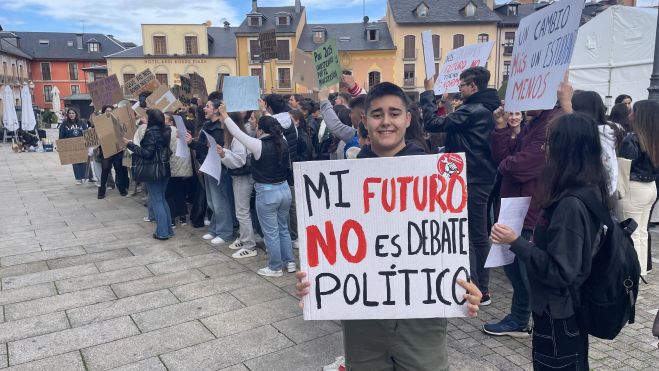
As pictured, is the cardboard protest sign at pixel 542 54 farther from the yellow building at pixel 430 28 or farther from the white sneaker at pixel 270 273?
the yellow building at pixel 430 28

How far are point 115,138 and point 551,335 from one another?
A: 8389mm

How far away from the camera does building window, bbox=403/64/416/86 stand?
4631 centimetres

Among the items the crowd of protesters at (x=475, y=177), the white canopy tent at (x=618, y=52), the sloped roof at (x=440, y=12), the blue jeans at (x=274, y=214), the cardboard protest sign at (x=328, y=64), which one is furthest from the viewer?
the sloped roof at (x=440, y=12)

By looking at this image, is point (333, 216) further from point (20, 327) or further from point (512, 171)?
point (20, 327)

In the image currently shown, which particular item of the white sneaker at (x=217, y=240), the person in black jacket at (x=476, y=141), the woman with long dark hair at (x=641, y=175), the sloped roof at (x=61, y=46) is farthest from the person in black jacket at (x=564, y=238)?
the sloped roof at (x=61, y=46)

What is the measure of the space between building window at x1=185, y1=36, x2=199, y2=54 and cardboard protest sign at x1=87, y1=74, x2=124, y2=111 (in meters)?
40.0

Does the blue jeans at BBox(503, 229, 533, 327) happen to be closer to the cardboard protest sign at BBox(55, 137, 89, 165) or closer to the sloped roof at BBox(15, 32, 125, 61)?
the cardboard protest sign at BBox(55, 137, 89, 165)

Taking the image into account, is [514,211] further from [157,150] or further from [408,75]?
[408,75]

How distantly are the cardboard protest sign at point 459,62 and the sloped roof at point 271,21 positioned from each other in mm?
41631

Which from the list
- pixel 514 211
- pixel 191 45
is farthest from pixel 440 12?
pixel 514 211

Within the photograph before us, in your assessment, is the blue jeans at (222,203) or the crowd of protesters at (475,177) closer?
the crowd of protesters at (475,177)

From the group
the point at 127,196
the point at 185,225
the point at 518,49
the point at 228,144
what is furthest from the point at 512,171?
the point at 127,196

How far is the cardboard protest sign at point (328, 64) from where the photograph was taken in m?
6.06

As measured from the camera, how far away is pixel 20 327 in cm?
422
